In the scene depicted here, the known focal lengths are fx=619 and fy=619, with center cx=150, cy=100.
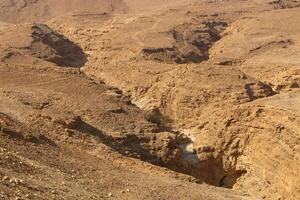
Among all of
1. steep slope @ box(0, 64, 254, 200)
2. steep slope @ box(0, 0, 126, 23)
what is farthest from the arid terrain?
steep slope @ box(0, 0, 126, 23)

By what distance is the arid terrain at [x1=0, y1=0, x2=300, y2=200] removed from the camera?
12148mm

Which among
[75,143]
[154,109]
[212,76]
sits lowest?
[154,109]

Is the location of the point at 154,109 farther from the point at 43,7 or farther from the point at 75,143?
the point at 43,7

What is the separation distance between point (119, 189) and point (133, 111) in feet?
24.8

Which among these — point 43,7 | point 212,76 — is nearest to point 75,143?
point 212,76

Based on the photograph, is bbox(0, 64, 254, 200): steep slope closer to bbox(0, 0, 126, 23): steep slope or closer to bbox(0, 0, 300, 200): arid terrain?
bbox(0, 0, 300, 200): arid terrain

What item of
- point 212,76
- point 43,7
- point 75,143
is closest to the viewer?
point 75,143

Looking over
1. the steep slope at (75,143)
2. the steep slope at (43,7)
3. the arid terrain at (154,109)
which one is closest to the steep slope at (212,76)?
the arid terrain at (154,109)

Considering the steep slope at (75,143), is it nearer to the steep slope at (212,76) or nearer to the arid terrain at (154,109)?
the arid terrain at (154,109)

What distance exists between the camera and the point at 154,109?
22.6 meters

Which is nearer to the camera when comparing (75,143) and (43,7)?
(75,143)

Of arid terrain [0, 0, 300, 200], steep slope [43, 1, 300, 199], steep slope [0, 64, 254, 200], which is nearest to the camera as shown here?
steep slope [0, 64, 254, 200]

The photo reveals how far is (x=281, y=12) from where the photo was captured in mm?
37094

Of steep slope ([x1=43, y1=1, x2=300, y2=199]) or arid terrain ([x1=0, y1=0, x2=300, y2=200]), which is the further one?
steep slope ([x1=43, y1=1, x2=300, y2=199])
